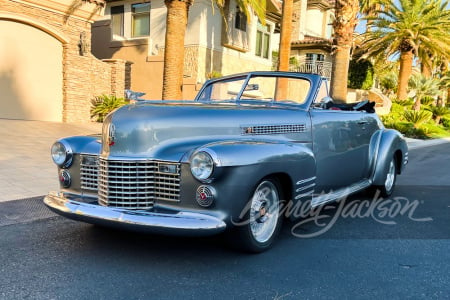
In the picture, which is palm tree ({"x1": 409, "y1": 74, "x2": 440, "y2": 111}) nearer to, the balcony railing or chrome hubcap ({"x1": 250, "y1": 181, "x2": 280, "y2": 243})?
the balcony railing

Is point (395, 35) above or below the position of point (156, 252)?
above

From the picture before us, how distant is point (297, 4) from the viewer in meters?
28.5

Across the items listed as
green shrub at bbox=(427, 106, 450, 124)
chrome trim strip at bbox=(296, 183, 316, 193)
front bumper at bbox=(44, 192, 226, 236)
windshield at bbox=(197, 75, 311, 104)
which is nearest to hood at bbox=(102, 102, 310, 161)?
front bumper at bbox=(44, 192, 226, 236)

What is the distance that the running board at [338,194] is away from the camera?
173 inches

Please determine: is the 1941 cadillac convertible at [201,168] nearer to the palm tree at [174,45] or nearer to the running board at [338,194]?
the running board at [338,194]

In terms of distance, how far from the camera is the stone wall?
42.5 ft

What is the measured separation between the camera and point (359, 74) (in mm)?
28219

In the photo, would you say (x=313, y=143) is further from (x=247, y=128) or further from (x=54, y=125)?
(x=54, y=125)

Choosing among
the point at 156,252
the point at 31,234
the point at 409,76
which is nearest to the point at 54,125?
the point at 31,234

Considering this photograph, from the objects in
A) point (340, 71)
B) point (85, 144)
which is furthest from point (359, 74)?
point (85, 144)

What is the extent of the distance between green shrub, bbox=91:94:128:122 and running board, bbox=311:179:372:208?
1044cm

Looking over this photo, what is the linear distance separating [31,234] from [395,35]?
24.5 metres

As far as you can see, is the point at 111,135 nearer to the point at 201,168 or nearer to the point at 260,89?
the point at 201,168

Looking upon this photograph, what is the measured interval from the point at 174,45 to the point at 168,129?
303 inches
